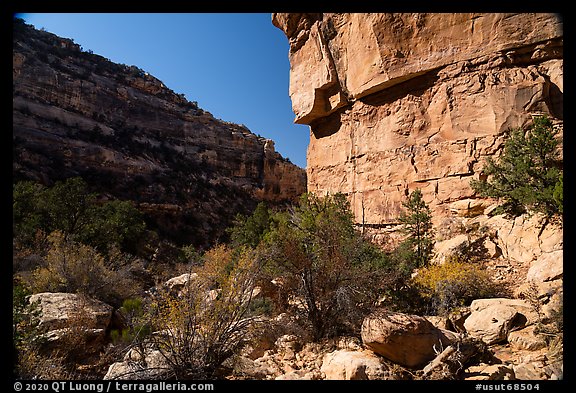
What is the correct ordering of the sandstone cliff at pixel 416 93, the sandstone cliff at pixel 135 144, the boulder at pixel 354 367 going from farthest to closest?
the sandstone cliff at pixel 135 144
the sandstone cliff at pixel 416 93
the boulder at pixel 354 367

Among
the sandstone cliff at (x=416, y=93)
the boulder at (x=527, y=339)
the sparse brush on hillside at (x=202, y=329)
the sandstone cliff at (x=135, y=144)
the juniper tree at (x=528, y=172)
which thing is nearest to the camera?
the sparse brush on hillside at (x=202, y=329)

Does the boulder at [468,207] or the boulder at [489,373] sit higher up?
the boulder at [468,207]

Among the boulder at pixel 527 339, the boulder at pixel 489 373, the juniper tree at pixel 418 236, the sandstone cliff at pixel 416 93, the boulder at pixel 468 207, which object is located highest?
the sandstone cliff at pixel 416 93

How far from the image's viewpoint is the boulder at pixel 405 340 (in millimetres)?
3535

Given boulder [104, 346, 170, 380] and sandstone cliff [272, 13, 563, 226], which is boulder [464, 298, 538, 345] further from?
sandstone cliff [272, 13, 563, 226]

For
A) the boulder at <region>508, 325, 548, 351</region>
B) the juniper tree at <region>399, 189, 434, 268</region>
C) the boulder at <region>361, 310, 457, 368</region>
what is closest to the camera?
the boulder at <region>361, 310, 457, 368</region>

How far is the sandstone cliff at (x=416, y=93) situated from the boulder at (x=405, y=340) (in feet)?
21.4

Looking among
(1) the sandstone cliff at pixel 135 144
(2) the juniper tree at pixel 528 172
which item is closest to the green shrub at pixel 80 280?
(2) the juniper tree at pixel 528 172

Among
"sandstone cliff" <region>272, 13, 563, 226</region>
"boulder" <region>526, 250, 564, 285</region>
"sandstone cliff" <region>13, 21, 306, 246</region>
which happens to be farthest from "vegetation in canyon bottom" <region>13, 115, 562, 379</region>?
"sandstone cliff" <region>13, 21, 306, 246</region>

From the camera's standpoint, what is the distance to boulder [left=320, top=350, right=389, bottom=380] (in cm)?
318

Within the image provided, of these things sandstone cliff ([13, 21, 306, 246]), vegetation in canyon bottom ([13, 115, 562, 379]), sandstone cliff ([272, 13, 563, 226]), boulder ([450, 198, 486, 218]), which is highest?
sandstone cliff ([13, 21, 306, 246])

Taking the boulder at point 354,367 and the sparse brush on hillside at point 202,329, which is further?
the sparse brush on hillside at point 202,329

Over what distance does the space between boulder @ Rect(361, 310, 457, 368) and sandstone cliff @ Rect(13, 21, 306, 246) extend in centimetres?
2515

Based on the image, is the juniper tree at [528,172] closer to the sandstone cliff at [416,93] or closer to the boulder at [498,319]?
the sandstone cliff at [416,93]
